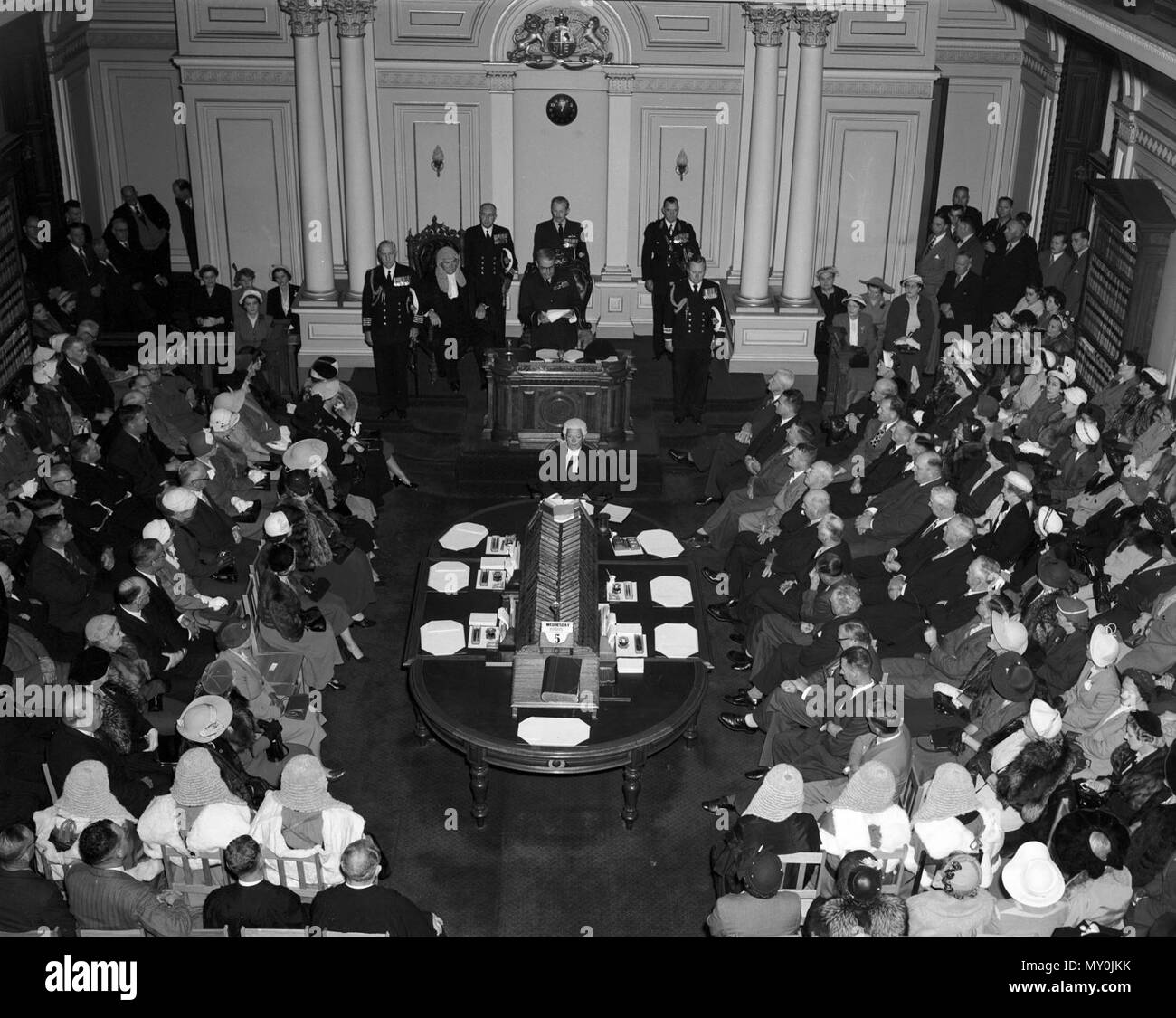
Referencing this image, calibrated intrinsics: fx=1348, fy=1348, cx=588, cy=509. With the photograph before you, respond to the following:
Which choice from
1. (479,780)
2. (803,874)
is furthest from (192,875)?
(803,874)

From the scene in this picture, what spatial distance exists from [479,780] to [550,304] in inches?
237

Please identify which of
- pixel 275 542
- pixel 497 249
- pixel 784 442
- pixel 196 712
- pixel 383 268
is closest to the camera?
pixel 196 712

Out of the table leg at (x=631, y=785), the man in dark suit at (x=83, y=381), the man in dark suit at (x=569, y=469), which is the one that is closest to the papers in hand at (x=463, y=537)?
the man in dark suit at (x=569, y=469)

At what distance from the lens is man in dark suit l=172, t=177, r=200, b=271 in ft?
49.0

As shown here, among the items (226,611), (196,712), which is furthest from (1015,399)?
(196,712)

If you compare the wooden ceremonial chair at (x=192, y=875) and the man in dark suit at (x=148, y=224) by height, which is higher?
the man in dark suit at (x=148, y=224)

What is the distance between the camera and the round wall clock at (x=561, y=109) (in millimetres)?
13992

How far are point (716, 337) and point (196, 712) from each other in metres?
7.59

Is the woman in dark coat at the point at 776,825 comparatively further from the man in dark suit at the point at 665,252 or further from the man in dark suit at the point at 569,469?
the man in dark suit at the point at 665,252

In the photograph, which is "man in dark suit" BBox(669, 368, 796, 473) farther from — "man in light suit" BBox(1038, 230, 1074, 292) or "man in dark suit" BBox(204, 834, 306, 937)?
"man in dark suit" BBox(204, 834, 306, 937)

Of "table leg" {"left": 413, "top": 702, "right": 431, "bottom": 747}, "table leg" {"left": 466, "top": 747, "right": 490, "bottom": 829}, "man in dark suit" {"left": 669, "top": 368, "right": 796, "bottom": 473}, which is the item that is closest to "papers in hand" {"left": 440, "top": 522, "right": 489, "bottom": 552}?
"table leg" {"left": 413, "top": 702, "right": 431, "bottom": 747}

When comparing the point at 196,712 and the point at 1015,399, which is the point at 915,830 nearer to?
the point at 196,712

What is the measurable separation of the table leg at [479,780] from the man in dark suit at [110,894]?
189 cm

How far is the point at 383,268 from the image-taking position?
12344mm
